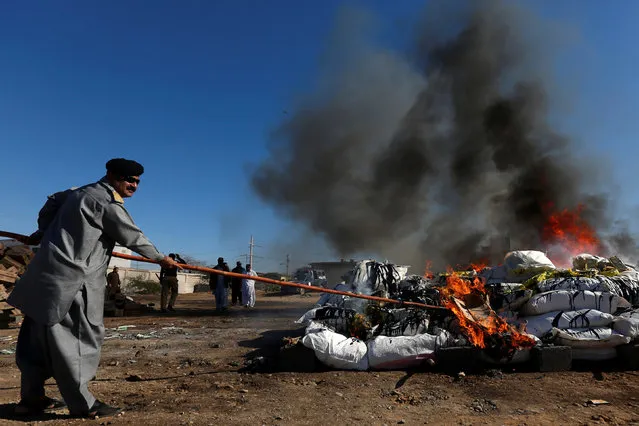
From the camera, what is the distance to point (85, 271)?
3.01m

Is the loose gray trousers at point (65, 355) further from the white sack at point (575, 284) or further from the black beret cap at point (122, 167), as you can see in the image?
the white sack at point (575, 284)

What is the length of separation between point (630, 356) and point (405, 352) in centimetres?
239

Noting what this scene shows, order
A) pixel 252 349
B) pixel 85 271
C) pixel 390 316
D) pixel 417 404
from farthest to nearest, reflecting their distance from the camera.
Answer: pixel 252 349 → pixel 390 316 → pixel 417 404 → pixel 85 271

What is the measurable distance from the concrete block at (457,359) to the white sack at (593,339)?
43.2 inches

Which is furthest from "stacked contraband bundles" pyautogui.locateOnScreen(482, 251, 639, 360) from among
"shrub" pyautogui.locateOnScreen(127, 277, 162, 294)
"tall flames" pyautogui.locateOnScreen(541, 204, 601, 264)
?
"shrub" pyautogui.locateOnScreen(127, 277, 162, 294)

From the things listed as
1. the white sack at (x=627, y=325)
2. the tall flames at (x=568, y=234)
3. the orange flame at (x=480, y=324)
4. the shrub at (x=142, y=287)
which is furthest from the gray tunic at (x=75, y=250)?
the shrub at (x=142, y=287)

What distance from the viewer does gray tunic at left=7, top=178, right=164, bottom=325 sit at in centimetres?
289

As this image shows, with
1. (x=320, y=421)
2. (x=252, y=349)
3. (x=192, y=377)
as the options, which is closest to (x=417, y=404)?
(x=320, y=421)

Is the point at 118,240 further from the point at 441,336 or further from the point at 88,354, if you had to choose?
the point at 441,336

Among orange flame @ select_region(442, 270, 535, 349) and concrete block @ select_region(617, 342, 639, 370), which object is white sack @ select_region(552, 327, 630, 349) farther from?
orange flame @ select_region(442, 270, 535, 349)

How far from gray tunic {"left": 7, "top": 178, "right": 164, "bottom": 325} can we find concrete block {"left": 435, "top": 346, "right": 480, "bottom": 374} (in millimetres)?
3000

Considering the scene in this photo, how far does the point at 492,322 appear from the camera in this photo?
4789 mm

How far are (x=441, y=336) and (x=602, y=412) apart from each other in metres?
1.58

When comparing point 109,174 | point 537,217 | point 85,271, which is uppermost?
point 537,217
